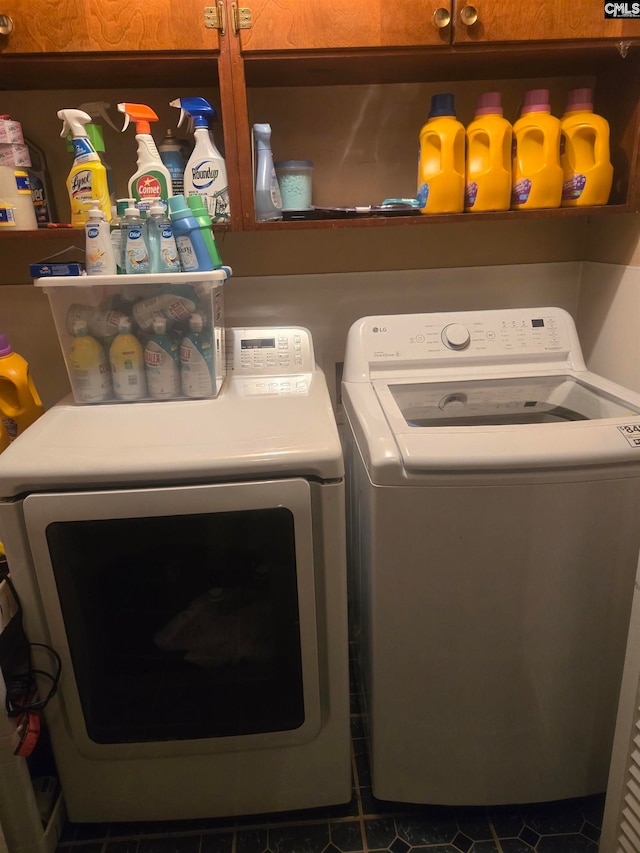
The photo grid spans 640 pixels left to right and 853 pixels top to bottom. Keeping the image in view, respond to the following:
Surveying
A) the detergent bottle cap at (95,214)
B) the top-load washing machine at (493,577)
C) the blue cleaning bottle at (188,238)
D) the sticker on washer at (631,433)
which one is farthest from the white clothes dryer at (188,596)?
the sticker on washer at (631,433)

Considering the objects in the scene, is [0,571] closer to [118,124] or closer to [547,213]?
[118,124]

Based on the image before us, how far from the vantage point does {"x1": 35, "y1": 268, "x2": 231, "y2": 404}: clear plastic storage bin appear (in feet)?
4.13

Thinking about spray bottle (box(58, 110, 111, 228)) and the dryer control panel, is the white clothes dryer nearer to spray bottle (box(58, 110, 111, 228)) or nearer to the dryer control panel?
the dryer control panel

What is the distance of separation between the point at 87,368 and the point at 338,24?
944 millimetres

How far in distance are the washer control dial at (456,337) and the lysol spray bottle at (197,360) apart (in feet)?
2.06

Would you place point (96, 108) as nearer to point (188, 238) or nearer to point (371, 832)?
point (188, 238)

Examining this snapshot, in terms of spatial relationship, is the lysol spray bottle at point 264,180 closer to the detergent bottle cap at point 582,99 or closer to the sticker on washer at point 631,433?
the detergent bottle cap at point 582,99

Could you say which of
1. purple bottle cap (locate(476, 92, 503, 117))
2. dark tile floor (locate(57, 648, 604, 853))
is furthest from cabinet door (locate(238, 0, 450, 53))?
dark tile floor (locate(57, 648, 604, 853))

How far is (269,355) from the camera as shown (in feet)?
4.90

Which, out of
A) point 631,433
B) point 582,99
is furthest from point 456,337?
point 582,99

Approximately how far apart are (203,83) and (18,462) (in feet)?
3.58

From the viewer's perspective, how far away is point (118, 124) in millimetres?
1486

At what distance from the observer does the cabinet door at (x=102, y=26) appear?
44.9 inches

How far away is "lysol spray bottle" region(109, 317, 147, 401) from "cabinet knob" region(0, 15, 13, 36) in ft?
2.03
